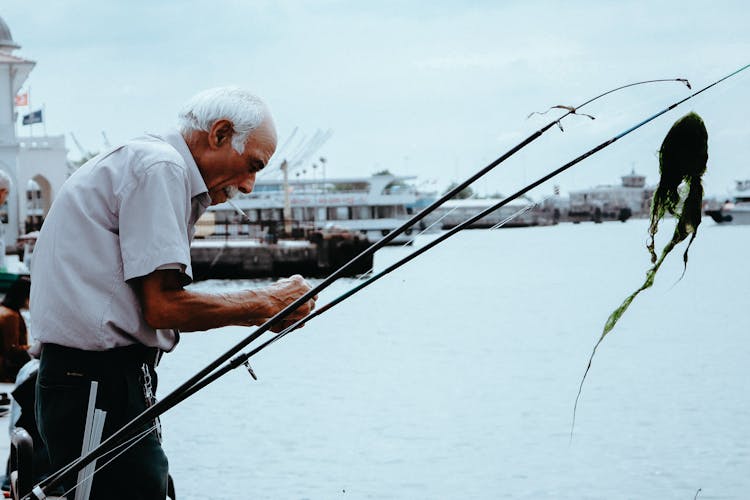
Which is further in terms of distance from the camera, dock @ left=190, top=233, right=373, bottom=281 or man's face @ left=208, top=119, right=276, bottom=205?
dock @ left=190, top=233, right=373, bottom=281

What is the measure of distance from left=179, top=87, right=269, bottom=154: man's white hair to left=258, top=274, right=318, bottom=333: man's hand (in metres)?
0.36

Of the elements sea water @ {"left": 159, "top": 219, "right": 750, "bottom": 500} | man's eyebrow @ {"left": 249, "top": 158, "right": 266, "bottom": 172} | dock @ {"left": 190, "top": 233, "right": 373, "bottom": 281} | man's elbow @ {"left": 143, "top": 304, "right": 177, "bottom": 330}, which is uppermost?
man's eyebrow @ {"left": 249, "top": 158, "right": 266, "bottom": 172}

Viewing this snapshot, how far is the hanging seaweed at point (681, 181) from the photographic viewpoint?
128 inches

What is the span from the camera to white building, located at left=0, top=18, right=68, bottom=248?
189 feet

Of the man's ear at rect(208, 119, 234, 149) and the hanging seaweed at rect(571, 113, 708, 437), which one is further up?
the man's ear at rect(208, 119, 234, 149)

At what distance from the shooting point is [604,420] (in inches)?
637

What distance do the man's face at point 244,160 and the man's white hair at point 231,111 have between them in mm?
16

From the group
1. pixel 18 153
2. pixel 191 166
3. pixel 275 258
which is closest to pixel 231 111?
pixel 191 166

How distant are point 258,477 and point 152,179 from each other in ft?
33.5

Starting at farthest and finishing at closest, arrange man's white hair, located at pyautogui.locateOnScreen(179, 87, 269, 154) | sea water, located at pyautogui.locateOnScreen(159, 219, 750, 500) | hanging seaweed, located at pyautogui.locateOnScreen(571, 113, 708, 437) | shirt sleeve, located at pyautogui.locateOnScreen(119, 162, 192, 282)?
sea water, located at pyautogui.locateOnScreen(159, 219, 750, 500) → hanging seaweed, located at pyautogui.locateOnScreen(571, 113, 708, 437) → man's white hair, located at pyautogui.locateOnScreen(179, 87, 269, 154) → shirt sleeve, located at pyautogui.locateOnScreen(119, 162, 192, 282)

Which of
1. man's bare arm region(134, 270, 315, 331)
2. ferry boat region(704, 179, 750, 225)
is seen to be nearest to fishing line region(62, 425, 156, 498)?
man's bare arm region(134, 270, 315, 331)

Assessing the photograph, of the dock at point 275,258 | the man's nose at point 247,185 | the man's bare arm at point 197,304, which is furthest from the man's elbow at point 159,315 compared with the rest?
the dock at point 275,258

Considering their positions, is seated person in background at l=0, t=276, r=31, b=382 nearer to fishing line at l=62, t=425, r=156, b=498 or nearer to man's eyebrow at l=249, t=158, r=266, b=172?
fishing line at l=62, t=425, r=156, b=498

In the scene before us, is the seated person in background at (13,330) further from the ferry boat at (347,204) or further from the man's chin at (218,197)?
the ferry boat at (347,204)
